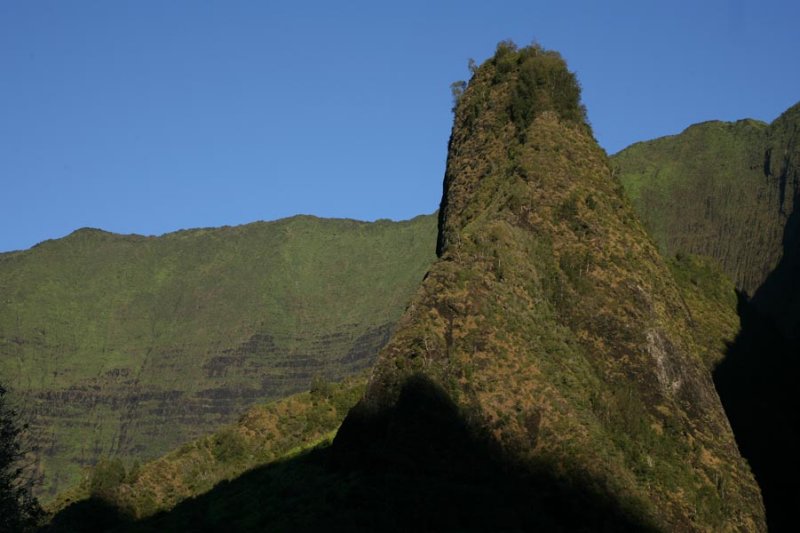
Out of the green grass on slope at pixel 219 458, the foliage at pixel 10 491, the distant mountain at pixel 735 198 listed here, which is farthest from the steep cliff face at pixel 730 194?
the foliage at pixel 10 491

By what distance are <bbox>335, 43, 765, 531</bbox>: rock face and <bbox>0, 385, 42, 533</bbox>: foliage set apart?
1169 centimetres

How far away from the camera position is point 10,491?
39.9 metres

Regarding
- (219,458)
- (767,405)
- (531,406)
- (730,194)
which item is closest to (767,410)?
(767,405)

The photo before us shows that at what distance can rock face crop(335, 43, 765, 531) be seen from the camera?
41.0 meters

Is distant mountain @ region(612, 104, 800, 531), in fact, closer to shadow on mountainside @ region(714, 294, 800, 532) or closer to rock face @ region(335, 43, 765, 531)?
shadow on mountainside @ region(714, 294, 800, 532)

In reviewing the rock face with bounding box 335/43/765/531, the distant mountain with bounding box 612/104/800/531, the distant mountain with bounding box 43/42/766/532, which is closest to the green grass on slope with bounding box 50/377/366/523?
the distant mountain with bounding box 43/42/766/532

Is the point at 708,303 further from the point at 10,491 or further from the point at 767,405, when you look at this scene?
the point at 10,491

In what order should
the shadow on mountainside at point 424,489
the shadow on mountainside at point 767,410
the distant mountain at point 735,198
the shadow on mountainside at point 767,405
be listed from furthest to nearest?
the distant mountain at point 735,198, the shadow on mountainside at point 767,405, the shadow on mountainside at point 767,410, the shadow on mountainside at point 424,489

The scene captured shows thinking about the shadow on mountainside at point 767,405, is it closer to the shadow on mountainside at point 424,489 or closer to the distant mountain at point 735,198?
the shadow on mountainside at point 424,489

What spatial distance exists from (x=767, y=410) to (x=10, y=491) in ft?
147

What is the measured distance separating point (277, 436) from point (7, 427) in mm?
27535

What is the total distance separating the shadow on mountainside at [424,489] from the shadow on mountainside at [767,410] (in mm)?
20076

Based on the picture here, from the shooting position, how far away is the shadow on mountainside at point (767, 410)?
5903 centimetres

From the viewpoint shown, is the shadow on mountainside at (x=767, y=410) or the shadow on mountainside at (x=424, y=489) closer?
the shadow on mountainside at (x=424, y=489)
